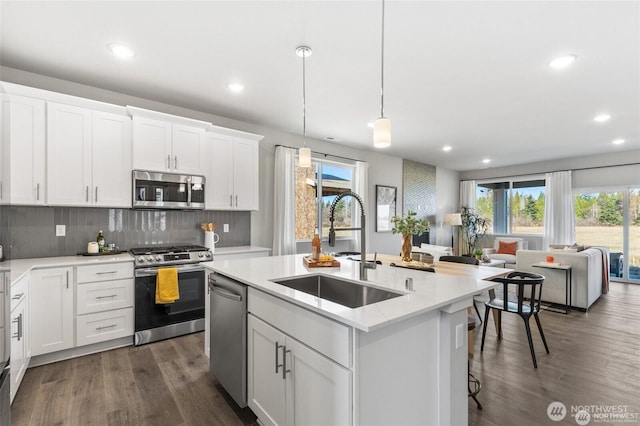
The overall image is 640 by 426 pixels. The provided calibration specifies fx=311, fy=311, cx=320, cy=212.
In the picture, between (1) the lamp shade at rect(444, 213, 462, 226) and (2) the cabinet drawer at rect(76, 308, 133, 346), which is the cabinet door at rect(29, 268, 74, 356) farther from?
(1) the lamp shade at rect(444, 213, 462, 226)

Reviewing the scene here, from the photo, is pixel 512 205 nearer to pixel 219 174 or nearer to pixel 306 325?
pixel 219 174

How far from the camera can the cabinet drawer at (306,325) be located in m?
1.27

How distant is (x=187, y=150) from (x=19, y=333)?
2226 mm

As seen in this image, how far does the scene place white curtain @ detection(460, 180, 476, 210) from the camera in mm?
8703

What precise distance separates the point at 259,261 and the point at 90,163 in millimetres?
2032

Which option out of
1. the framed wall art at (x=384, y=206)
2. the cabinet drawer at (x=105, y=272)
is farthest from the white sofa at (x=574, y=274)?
the cabinet drawer at (x=105, y=272)

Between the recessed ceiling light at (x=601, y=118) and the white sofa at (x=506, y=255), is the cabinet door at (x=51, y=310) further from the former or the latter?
the white sofa at (x=506, y=255)

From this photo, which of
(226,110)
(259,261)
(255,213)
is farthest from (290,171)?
(259,261)

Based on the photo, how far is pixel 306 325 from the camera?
1.46 m

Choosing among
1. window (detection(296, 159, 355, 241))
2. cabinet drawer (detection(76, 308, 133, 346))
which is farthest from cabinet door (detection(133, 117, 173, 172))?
window (detection(296, 159, 355, 241))

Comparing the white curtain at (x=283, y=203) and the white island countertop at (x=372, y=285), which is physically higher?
the white curtain at (x=283, y=203)

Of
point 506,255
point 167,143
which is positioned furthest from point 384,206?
point 167,143

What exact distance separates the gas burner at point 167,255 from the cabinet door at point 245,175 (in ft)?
2.70

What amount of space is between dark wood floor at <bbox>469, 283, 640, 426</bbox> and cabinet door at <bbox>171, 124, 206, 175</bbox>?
3.54m
